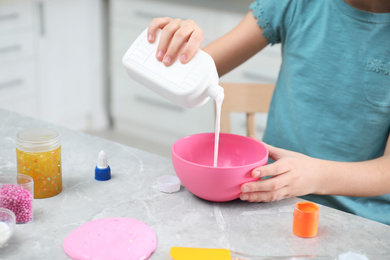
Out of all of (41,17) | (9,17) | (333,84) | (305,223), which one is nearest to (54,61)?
(41,17)

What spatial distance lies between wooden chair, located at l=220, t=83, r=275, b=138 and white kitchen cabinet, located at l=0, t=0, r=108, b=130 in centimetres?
152

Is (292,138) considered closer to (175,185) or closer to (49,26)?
(175,185)

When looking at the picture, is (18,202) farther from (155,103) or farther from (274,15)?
(155,103)

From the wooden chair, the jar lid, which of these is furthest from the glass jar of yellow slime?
the wooden chair

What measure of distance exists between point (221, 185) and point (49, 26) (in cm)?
215

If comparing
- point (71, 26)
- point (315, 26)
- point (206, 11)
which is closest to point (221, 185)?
point (315, 26)

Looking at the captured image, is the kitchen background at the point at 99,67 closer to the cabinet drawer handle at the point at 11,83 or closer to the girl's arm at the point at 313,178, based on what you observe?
the cabinet drawer handle at the point at 11,83

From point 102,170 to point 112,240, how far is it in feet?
0.77

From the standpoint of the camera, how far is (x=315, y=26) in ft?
4.42

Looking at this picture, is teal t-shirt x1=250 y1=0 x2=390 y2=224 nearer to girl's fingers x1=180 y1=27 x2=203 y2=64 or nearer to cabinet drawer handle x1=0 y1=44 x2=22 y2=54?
girl's fingers x1=180 y1=27 x2=203 y2=64

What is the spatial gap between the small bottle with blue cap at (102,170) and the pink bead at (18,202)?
0.60 feet

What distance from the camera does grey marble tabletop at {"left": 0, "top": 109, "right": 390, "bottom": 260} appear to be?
2.96 feet

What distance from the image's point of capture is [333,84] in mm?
1327

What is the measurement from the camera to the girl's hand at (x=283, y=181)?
101cm
